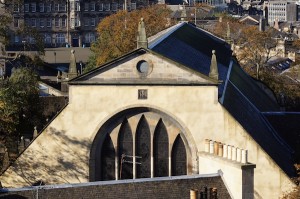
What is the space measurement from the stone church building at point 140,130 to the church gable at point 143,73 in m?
0.04

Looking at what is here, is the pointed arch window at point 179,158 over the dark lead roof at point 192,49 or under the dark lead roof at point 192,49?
under

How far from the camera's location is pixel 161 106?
48750mm

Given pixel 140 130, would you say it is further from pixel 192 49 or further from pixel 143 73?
pixel 192 49

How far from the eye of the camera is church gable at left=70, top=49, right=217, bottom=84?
4825 cm

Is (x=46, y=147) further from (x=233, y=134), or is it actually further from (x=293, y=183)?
(x=293, y=183)

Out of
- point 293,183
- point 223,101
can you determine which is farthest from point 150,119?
point 293,183

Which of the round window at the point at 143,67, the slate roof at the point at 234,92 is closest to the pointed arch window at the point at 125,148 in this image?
the round window at the point at 143,67

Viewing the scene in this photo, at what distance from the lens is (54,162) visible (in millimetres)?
49531

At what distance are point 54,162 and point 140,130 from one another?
4642mm

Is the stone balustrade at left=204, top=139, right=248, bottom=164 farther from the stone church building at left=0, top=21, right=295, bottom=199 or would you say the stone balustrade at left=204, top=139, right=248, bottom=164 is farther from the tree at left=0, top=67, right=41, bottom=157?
the tree at left=0, top=67, right=41, bottom=157

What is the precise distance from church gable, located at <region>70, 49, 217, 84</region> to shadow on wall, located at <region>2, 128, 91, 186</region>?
3321 mm

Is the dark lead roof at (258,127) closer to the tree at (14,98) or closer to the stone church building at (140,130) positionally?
the stone church building at (140,130)

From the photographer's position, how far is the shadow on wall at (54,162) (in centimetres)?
4916

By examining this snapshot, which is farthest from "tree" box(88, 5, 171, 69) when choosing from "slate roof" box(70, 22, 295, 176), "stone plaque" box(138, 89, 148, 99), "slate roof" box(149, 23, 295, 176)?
"stone plaque" box(138, 89, 148, 99)
